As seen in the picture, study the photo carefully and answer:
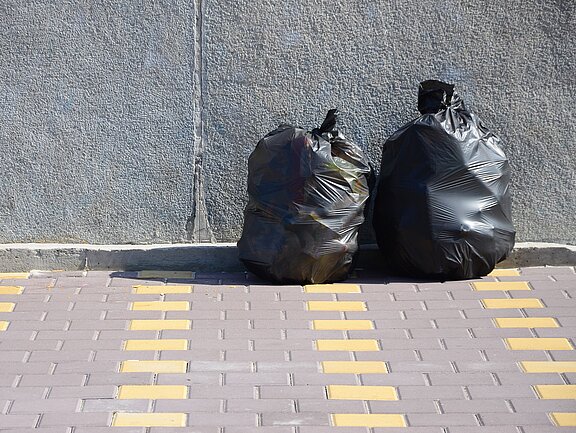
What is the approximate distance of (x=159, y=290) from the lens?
5336mm

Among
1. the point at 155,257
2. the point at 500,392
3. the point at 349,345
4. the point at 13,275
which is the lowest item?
the point at 13,275

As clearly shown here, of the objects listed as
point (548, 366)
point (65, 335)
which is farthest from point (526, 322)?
point (65, 335)

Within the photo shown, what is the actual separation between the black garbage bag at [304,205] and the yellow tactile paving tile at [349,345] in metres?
0.81

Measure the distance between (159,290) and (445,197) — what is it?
1587 mm

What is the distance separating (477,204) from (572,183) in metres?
0.79

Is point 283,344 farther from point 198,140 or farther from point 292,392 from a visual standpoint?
point 198,140

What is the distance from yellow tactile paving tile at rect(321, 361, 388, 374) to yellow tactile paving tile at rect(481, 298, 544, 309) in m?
1.00

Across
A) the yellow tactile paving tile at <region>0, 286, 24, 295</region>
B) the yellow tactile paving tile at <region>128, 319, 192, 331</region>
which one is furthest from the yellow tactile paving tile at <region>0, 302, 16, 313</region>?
the yellow tactile paving tile at <region>128, 319, 192, 331</region>

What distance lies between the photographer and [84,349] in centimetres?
446

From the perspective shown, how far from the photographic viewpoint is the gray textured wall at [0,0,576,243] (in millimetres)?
5555

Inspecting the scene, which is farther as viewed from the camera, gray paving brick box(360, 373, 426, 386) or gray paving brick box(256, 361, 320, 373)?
gray paving brick box(256, 361, 320, 373)

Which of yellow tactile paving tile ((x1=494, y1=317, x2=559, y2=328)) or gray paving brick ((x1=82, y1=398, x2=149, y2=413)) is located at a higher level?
gray paving brick ((x1=82, y1=398, x2=149, y2=413))

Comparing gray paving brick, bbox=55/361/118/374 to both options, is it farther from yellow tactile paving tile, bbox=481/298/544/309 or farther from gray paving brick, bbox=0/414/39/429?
yellow tactile paving tile, bbox=481/298/544/309

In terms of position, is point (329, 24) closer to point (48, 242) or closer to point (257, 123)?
point (257, 123)
